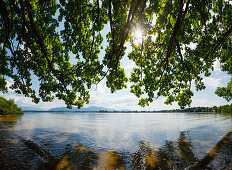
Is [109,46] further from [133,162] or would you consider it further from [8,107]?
[8,107]

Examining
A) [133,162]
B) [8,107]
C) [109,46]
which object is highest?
[109,46]

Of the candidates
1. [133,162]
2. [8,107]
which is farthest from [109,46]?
[8,107]

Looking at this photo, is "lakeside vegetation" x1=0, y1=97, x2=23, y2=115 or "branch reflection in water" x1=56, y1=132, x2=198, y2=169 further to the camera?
"lakeside vegetation" x1=0, y1=97, x2=23, y2=115

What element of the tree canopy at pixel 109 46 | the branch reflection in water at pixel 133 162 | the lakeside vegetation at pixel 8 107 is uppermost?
the tree canopy at pixel 109 46

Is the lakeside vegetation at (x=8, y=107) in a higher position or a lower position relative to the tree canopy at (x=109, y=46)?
lower

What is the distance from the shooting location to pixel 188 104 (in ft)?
33.9

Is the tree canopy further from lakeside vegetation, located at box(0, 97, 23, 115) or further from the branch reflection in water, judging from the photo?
lakeside vegetation, located at box(0, 97, 23, 115)

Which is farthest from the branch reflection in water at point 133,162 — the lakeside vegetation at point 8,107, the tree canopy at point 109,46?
the lakeside vegetation at point 8,107

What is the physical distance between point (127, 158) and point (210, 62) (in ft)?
33.3

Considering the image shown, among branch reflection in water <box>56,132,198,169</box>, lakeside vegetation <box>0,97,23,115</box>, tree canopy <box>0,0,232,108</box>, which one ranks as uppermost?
tree canopy <box>0,0,232,108</box>

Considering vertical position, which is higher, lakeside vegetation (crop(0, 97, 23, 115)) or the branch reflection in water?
the branch reflection in water

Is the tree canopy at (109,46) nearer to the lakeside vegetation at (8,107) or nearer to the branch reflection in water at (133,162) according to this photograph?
the branch reflection in water at (133,162)

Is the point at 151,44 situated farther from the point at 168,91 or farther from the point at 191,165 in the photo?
the point at 191,165

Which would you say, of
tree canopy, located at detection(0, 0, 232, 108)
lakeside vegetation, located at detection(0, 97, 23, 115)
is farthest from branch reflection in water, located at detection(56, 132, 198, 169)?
lakeside vegetation, located at detection(0, 97, 23, 115)
